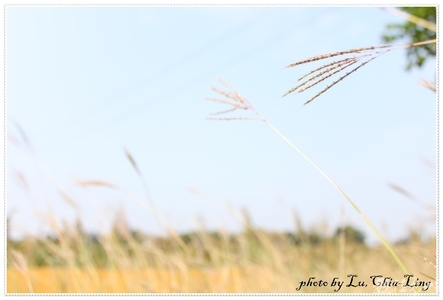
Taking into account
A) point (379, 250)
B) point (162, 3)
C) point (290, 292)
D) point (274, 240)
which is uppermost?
point (162, 3)

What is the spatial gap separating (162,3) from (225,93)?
1086mm

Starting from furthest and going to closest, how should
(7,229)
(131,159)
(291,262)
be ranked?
(291,262) → (7,229) → (131,159)

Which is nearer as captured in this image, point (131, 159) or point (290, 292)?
point (131, 159)

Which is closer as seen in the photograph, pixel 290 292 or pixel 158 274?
pixel 290 292

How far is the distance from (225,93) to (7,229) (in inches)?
44.9

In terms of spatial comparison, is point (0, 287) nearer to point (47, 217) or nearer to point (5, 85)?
point (47, 217)

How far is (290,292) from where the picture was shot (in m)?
1.76

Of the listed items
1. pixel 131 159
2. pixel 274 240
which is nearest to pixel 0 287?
pixel 131 159

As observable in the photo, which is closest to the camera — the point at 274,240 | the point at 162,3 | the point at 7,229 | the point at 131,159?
the point at 131,159

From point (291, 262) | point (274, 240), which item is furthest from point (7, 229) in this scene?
point (274, 240)

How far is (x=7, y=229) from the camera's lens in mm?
1594

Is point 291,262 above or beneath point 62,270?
beneath

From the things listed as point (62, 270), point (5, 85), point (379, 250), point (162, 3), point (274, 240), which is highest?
point (162, 3)

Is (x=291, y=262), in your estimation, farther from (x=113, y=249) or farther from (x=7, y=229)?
A: (x=7, y=229)
